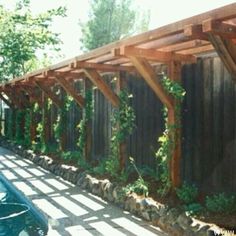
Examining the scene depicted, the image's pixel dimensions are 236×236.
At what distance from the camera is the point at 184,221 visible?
6258mm

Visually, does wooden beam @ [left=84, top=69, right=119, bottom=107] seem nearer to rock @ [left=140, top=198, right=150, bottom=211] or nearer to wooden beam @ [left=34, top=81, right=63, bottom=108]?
rock @ [left=140, top=198, right=150, bottom=211]

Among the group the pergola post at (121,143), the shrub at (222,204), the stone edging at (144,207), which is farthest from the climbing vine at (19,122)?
the shrub at (222,204)

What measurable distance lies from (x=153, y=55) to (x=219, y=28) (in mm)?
2341

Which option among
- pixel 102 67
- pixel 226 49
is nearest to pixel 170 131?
pixel 226 49

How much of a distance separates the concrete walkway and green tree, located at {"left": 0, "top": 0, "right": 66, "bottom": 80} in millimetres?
9980

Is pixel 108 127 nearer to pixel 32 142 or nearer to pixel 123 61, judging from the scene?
pixel 123 61

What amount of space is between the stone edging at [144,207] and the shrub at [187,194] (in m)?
0.42

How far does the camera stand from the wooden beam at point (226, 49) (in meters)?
5.51

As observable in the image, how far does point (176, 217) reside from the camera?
6.52 m

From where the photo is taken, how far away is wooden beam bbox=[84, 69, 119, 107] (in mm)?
9664

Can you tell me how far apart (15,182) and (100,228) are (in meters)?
4.64

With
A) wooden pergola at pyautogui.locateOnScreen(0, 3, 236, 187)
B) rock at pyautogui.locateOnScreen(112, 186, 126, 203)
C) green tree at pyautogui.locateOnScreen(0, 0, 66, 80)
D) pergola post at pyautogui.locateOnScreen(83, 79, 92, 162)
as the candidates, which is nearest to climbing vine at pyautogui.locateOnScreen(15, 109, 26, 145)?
green tree at pyautogui.locateOnScreen(0, 0, 66, 80)

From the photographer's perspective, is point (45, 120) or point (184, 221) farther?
point (45, 120)

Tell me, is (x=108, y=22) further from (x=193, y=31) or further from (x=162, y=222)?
(x=193, y=31)
